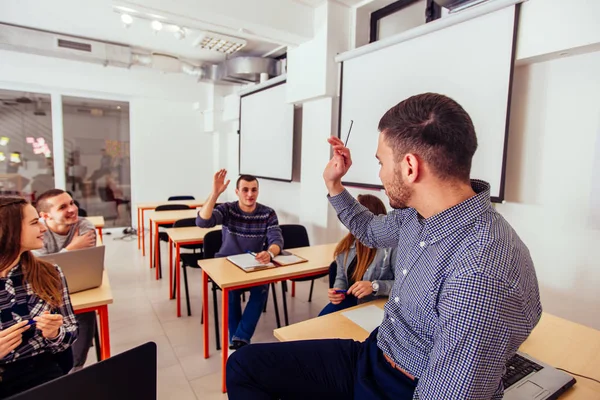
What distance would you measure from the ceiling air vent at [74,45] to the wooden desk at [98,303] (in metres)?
4.15

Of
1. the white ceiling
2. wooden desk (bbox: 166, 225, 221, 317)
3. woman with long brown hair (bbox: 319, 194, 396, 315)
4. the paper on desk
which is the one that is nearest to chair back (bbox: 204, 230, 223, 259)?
wooden desk (bbox: 166, 225, 221, 317)

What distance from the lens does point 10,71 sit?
495 cm

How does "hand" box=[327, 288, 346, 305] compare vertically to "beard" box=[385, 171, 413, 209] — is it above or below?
below

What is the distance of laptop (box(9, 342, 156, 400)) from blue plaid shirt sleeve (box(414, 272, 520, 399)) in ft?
2.22

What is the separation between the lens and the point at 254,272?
218 centimetres

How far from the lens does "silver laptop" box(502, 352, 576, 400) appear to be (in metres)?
1.02

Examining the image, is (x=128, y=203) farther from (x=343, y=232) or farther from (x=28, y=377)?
(x=28, y=377)

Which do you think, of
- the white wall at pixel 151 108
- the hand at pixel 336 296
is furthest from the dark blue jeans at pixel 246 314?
the white wall at pixel 151 108

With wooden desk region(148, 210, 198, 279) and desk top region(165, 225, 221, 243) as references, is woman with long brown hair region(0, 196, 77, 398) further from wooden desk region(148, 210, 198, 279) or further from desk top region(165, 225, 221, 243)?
wooden desk region(148, 210, 198, 279)

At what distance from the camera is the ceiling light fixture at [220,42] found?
4.28 meters

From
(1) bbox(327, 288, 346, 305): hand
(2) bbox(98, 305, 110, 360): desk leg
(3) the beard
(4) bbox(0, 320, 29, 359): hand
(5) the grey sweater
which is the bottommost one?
(2) bbox(98, 305, 110, 360): desk leg

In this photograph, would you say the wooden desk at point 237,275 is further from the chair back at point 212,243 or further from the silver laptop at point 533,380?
the silver laptop at point 533,380

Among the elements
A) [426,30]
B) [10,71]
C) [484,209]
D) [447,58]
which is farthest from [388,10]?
[10,71]

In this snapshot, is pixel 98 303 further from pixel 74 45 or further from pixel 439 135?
pixel 74 45
